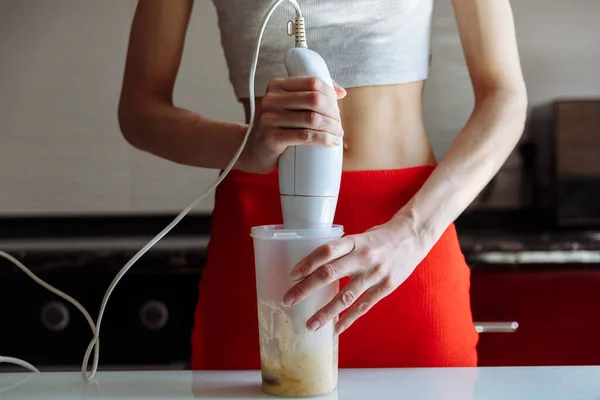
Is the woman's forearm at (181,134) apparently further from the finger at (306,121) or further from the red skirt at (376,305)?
the finger at (306,121)

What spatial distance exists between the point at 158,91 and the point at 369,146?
267 millimetres

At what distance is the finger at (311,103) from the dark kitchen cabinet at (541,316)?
0.87m

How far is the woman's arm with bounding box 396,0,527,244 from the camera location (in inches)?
31.1

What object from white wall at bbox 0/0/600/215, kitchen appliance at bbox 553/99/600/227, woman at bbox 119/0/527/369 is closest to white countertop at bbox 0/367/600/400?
woman at bbox 119/0/527/369

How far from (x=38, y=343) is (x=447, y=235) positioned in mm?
883

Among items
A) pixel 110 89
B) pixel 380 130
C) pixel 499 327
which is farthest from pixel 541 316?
pixel 110 89

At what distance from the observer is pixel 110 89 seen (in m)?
1.82

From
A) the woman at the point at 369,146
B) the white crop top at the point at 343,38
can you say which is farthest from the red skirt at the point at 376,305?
the white crop top at the point at 343,38

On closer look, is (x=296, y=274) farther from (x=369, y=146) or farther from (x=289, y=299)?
(x=369, y=146)

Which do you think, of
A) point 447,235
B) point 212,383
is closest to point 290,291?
point 212,383

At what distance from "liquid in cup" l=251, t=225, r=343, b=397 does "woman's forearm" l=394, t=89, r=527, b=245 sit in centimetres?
18

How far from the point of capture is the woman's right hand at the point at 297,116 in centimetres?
63

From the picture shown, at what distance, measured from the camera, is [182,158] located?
2.94 ft

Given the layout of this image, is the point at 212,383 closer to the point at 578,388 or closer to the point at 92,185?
the point at 578,388
